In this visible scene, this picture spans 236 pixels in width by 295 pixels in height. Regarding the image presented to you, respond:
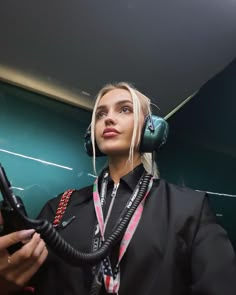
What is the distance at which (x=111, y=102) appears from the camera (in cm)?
135

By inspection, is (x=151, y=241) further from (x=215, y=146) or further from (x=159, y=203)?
(x=215, y=146)

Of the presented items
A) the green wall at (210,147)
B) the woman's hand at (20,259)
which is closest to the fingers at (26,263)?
the woman's hand at (20,259)

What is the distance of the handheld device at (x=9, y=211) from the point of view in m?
0.83

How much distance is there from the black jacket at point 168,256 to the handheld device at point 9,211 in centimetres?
21

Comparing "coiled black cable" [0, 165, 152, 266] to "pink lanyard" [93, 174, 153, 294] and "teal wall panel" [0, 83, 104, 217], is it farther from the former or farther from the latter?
"teal wall panel" [0, 83, 104, 217]

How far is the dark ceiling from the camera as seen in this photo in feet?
5.40

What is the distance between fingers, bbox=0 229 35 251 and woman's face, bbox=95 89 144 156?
49 cm

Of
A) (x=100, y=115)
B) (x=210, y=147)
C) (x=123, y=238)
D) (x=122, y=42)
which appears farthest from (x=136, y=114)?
(x=210, y=147)

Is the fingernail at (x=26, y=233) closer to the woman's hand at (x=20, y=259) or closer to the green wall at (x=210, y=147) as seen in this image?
the woman's hand at (x=20, y=259)

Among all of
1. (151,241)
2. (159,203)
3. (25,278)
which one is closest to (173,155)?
(159,203)

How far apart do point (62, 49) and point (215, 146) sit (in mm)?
995

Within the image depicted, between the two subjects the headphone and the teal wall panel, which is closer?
the headphone

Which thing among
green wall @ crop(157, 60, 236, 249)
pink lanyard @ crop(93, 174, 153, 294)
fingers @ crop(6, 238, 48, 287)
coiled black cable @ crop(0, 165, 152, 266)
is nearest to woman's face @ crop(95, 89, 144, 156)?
pink lanyard @ crop(93, 174, 153, 294)

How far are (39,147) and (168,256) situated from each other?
113 centimetres
